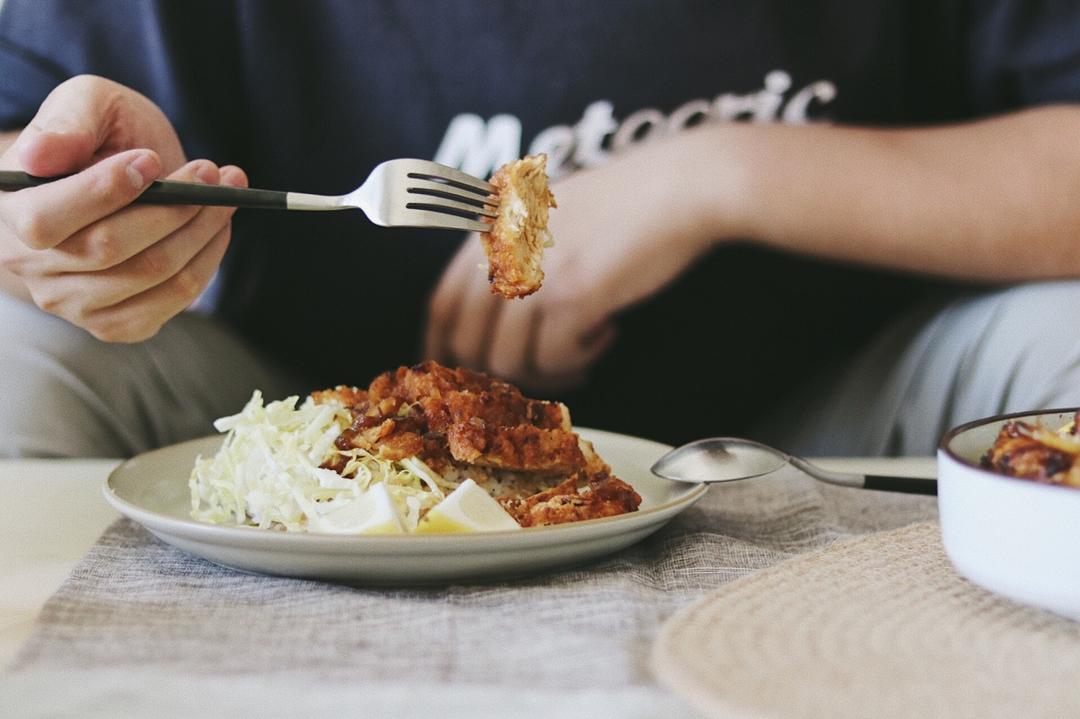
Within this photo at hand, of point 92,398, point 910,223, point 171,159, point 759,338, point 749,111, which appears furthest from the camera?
point 759,338

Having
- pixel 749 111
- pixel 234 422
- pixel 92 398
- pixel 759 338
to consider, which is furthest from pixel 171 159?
pixel 759 338

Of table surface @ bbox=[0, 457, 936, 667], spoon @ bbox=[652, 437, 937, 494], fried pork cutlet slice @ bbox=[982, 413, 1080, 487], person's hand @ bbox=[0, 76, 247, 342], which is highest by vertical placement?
person's hand @ bbox=[0, 76, 247, 342]

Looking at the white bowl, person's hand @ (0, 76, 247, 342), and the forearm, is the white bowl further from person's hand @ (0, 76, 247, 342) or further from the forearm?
the forearm

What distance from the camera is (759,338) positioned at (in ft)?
6.38

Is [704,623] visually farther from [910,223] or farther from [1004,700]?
[910,223]

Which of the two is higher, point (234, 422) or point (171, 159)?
point (171, 159)

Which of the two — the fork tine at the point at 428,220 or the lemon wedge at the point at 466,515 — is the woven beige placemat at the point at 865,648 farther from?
the fork tine at the point at 428,220

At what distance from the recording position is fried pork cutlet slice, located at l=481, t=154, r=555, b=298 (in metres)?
1.04

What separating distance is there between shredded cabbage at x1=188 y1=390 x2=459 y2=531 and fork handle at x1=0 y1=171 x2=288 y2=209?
22 centimetres

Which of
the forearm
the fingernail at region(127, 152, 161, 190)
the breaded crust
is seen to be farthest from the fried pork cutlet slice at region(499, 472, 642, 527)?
the forearm

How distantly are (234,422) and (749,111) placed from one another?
3.62 feet

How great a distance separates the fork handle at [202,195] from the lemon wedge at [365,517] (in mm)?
293

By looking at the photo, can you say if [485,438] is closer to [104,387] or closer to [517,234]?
[517,234]

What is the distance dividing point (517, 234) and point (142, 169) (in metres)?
0.37
